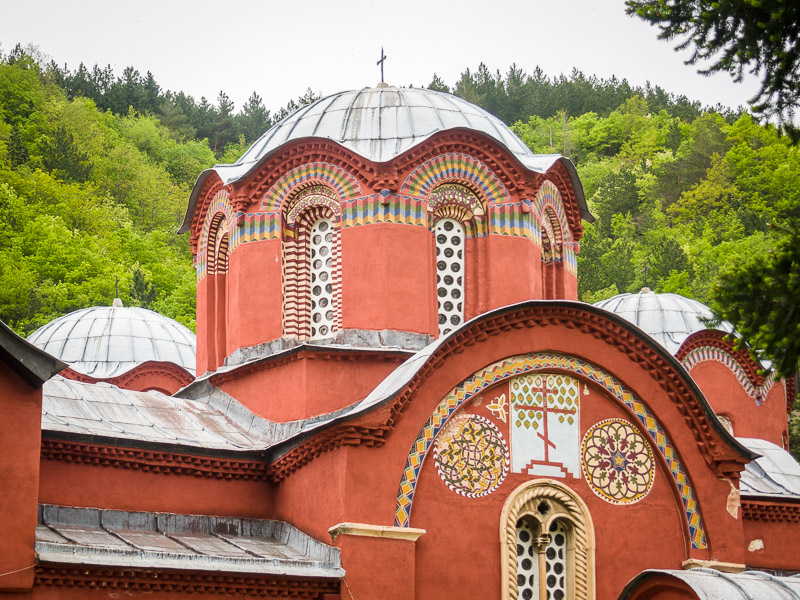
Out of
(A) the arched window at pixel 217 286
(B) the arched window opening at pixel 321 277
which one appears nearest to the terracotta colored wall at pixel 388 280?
(B) the arched window opening at pixel 321 277

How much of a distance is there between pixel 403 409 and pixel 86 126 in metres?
44.9

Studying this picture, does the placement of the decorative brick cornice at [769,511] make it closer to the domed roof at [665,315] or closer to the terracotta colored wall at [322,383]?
the domed roof at [665,315]

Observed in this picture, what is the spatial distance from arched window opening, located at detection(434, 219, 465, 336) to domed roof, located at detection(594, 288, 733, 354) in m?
6.02

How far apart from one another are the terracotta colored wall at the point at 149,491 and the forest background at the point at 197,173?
24813 mm

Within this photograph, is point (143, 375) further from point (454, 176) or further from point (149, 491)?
point (149, 491)

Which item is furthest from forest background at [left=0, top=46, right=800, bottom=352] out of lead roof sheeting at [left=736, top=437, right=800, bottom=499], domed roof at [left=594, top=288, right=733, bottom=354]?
lead roof sheeting at [left=736, top=437, right=800, bottom=499]

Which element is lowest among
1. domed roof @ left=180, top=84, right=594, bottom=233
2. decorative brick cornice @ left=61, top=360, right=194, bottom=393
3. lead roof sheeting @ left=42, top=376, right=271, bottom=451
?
lead roof sheeting @ left=42, top=376, right=271, bottom=451

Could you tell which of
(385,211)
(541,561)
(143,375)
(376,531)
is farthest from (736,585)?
(143,375)

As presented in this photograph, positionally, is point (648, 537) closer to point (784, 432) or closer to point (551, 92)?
point (784, 432)

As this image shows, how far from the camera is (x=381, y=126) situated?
749 inches

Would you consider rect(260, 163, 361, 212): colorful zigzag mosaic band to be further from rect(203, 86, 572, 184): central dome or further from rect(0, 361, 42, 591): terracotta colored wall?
rect(0, 361, 42, 591): terracotta colored wall

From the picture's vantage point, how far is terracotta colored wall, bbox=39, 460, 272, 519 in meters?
15.0

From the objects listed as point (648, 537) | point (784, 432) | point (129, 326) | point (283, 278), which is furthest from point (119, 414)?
point (784, 432)

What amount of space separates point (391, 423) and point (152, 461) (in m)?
2.92
